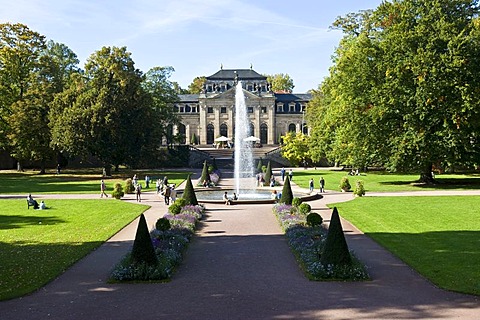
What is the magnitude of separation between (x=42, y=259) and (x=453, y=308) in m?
11.4

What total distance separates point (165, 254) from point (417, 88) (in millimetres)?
28300

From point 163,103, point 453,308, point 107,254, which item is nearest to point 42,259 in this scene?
point 107,254

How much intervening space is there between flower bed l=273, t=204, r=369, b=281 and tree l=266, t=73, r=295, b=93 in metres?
107

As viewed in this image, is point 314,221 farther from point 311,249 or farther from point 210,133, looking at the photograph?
point 210,133

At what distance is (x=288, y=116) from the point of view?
105 metres

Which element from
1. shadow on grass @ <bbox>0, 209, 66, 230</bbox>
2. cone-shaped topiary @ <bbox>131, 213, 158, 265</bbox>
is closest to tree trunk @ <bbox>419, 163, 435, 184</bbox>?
shadow on grass @ <bbox>0, 209, 66, 230</bbox>

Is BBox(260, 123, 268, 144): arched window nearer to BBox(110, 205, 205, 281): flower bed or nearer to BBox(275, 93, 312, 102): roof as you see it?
BBox(275, 93, 312, 102): roof

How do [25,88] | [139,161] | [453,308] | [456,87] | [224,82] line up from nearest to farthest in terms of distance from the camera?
[453,308]
[456,87]
[139,161]
[25,88]
[224,82]

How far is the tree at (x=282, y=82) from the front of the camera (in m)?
127

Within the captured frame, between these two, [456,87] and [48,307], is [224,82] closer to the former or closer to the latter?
[456,87]

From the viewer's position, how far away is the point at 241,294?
11.0m

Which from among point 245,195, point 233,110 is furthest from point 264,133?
point 245,195

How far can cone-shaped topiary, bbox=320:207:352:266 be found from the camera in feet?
41.4

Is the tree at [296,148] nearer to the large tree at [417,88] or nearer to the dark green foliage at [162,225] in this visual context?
the large tree at [417,88]
